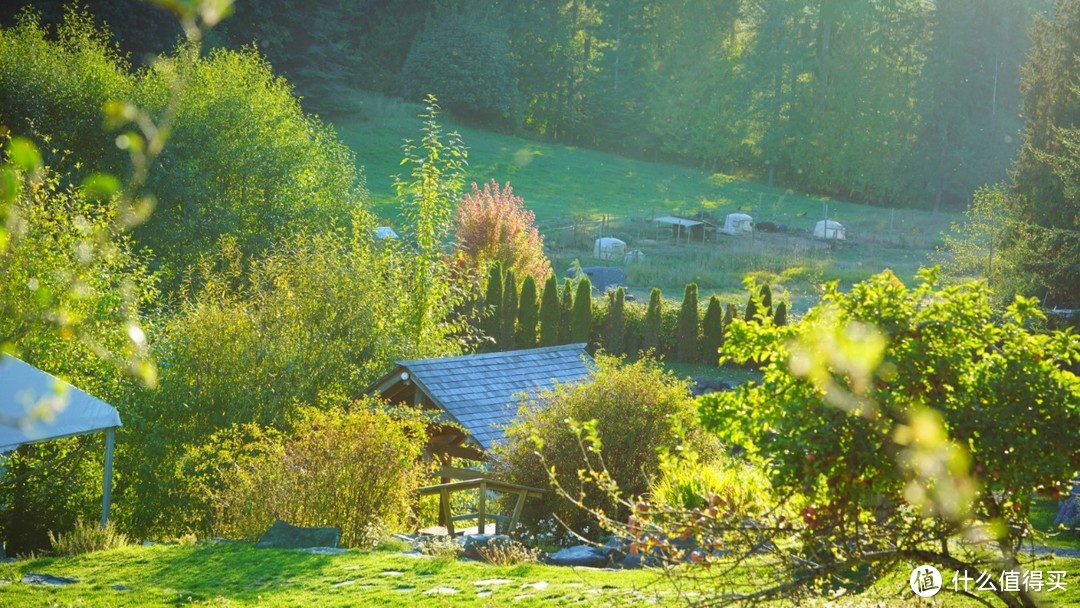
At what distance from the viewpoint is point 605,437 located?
1244 centimetres

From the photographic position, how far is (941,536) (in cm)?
461

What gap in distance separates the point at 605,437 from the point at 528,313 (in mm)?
13781

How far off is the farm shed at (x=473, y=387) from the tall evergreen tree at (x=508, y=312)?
9829 mm

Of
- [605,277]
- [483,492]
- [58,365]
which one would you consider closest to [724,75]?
[605,277]

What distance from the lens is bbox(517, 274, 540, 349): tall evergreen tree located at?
2605 cm

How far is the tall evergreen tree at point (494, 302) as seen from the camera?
25.9 metres

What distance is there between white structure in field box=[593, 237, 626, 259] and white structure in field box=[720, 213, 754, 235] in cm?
784

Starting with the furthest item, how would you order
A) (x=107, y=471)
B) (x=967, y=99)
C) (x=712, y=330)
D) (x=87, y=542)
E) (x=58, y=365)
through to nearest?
(x=967, y=99)
(x=712, y=330)
(x=58, y=365)
(x=107, y=471)
(x=87, y=542)

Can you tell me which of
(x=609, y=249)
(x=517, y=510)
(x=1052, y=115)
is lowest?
(x=517, y=510)

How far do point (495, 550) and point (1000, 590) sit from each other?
5.28 meters

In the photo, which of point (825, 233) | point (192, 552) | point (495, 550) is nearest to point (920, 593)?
point (495, 550)

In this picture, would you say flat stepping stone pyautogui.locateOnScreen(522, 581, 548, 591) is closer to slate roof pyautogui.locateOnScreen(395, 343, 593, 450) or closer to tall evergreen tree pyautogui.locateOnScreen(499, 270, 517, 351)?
slate roof pyautogui.locateOnScreen(395, 343, 593, 450)

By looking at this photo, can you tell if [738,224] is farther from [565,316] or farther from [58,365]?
[58,365]

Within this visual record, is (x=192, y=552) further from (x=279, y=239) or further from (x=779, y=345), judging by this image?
(x=279, y=239)
